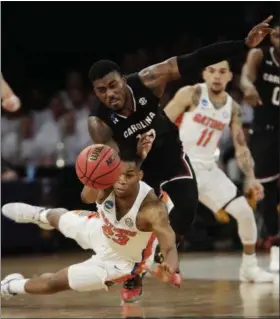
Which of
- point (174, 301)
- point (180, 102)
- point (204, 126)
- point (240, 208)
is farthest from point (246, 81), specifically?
point (174, 301)

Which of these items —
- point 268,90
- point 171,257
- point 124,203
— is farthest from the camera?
point 268,90

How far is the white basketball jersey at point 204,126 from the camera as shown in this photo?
813 cm

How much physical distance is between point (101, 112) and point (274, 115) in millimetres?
3339

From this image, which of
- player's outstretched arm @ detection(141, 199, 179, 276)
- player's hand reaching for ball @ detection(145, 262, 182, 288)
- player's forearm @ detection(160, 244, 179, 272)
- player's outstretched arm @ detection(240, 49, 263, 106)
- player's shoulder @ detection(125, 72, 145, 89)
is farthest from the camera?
player's outstretched arm @ detection(240, 49, 263, 106)

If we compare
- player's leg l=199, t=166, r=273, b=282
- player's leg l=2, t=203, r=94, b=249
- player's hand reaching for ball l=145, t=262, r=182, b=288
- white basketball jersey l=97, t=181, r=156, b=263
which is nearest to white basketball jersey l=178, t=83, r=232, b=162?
player's leg l=199, t=166, r=273, b=282

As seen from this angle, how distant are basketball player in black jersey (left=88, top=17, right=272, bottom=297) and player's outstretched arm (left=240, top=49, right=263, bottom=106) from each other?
931 millimetres

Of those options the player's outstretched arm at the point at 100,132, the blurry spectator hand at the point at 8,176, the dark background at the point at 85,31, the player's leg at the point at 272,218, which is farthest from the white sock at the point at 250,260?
the dark background at the point at 85,31

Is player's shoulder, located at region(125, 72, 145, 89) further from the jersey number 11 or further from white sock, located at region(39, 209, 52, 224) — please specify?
the jersey number 11

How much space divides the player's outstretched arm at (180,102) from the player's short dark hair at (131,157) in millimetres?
1695

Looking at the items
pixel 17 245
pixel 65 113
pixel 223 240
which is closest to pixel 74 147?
pixel 65 113

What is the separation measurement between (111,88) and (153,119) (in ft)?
2.10

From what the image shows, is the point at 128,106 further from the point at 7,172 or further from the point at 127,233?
the point at 7,172

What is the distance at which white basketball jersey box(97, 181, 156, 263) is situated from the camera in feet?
19.1

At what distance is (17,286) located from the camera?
6.39 metres
